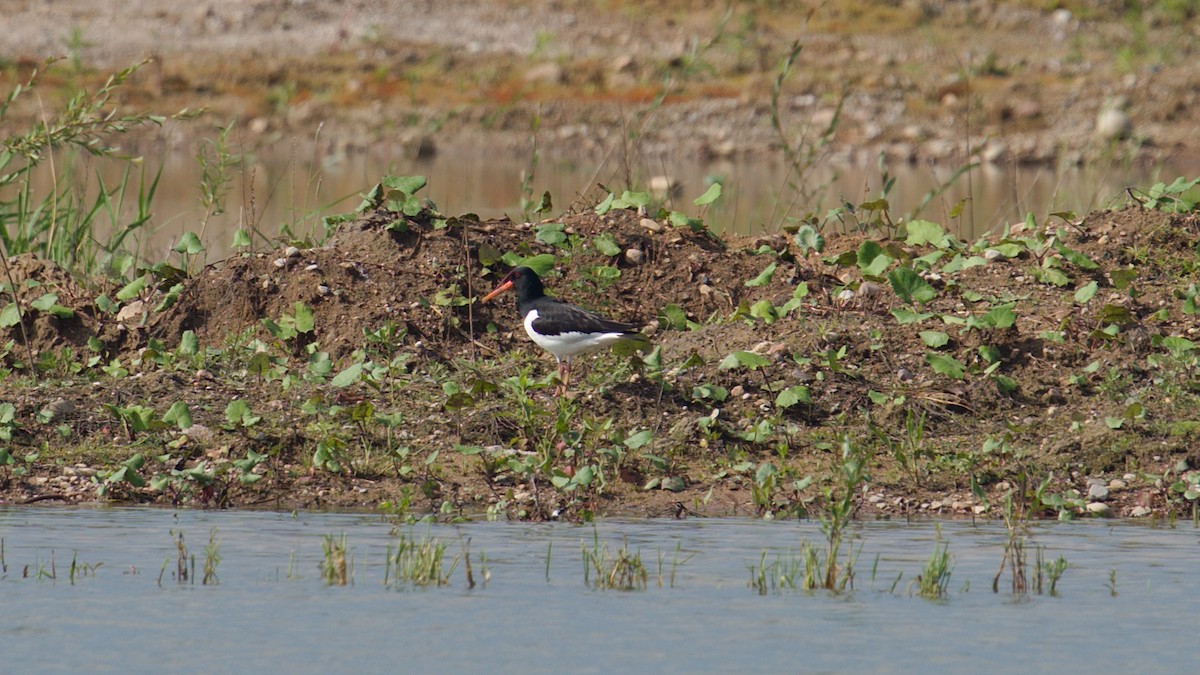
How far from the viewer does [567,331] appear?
8.84 metres

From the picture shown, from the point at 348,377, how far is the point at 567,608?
116 inches

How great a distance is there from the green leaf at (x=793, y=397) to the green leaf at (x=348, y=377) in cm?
216

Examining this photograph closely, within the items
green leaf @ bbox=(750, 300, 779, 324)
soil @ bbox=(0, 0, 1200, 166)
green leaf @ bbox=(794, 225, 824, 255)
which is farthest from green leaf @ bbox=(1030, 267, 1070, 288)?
soil @ bbox=(0, 0, 1200, 166)

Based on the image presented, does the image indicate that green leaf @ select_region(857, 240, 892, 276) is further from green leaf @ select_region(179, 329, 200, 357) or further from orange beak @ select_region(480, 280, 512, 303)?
green leaf @ select_region(179, 329, 200, 357)

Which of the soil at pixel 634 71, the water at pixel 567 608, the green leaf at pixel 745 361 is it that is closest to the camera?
the water at pixel 567 608

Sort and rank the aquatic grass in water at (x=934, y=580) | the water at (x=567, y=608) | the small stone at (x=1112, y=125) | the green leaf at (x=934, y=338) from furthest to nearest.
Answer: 1. the small stone at (x=1112, y=125)
2. the green leaf at (x=934, y=338)
3. the aquatic grass in water at (x=934, y=580)
4. the water at (x=567, y=608)

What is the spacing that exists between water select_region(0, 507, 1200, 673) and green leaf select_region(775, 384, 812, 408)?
1086 mm

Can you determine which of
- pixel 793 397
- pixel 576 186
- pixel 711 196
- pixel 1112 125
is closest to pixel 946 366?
pixel 793 397

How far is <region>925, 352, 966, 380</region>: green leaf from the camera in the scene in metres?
8.69

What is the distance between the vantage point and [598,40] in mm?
33438

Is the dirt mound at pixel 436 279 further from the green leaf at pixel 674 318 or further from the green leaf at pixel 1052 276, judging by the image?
the green leaf at pixel 1052 276

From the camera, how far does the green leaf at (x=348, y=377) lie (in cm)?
879

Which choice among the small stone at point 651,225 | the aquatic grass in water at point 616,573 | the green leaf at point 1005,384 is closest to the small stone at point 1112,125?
the small stone at point 651,225

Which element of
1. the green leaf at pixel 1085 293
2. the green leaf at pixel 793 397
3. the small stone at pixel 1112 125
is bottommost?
the green leaf at pixel 793 397
